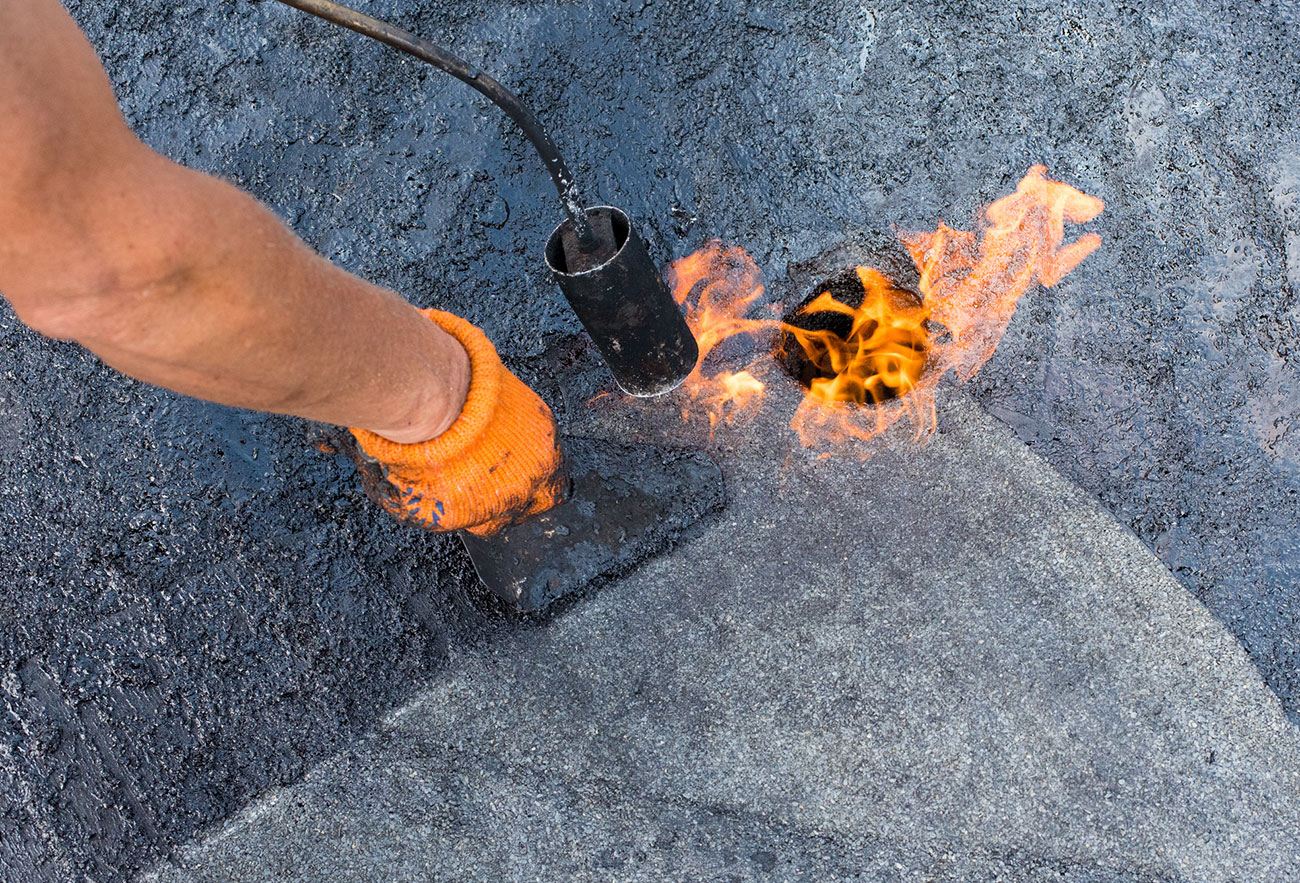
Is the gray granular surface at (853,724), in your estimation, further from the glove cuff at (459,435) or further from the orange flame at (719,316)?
the glove cuff at (459,435)

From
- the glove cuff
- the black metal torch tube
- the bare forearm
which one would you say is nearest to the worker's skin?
the bare forearm

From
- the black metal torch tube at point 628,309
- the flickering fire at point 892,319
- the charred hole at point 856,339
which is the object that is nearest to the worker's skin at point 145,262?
the black metal torch tube at point 628,309

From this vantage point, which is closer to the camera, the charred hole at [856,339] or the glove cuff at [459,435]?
the glove cuff at [459,435]

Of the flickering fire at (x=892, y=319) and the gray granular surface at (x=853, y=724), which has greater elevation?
the flickering fire at (x=892, y=319)

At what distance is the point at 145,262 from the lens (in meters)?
0.97

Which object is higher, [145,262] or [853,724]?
[145,262]

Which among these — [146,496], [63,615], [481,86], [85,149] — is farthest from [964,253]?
[63,615]

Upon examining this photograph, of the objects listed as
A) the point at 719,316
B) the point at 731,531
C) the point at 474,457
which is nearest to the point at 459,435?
the point at 474,457

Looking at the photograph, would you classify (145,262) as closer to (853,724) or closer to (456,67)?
(456,67)

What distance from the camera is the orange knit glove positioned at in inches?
57.9

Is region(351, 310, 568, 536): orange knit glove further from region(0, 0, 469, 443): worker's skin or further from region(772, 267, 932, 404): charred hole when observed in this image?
region(772, 267, 932, 404): charred hole

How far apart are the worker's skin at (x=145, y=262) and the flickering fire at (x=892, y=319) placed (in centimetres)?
108

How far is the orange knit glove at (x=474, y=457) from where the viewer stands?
57.9 inches

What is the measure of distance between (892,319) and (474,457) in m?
1.22
